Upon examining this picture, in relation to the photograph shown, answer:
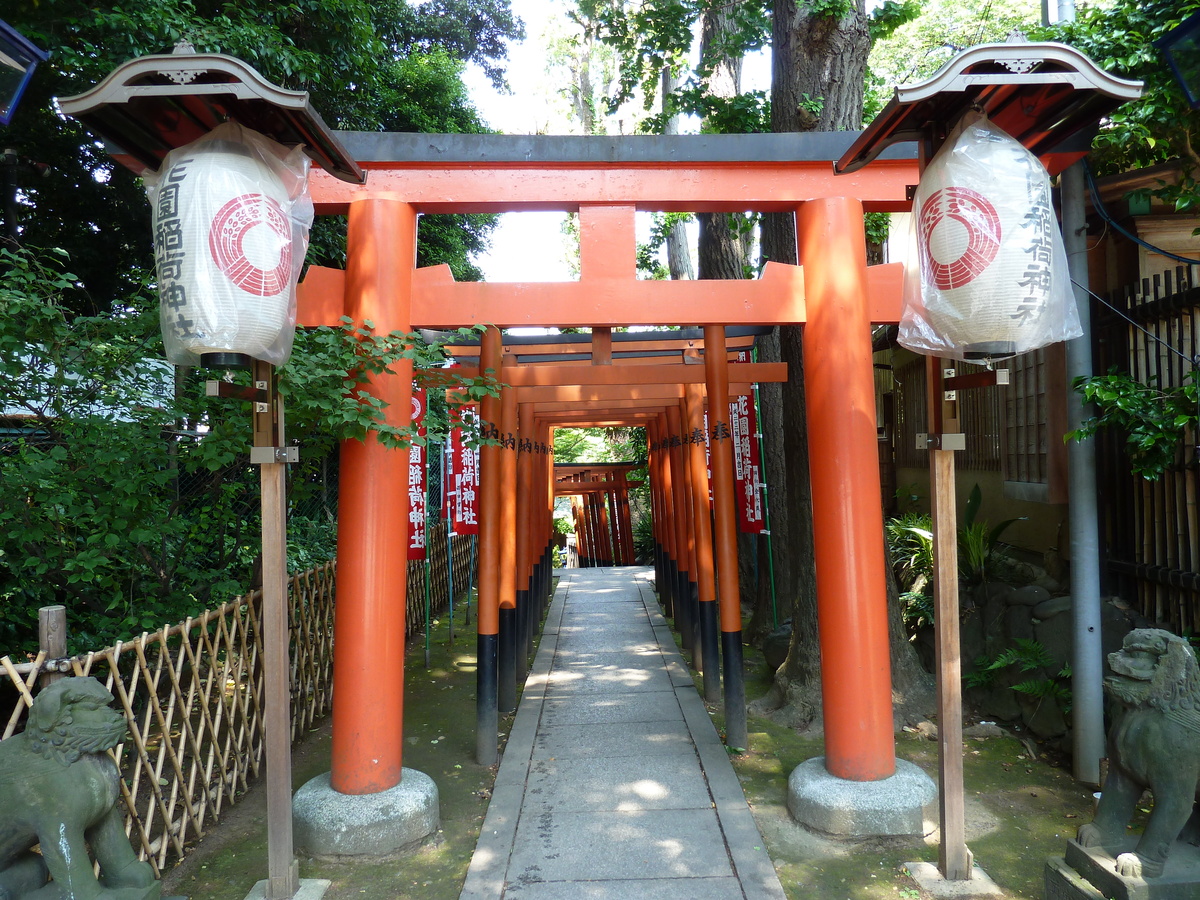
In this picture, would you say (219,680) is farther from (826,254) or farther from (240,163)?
(826,254)

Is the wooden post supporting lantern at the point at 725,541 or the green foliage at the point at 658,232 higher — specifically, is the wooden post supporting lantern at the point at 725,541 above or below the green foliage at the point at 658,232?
below

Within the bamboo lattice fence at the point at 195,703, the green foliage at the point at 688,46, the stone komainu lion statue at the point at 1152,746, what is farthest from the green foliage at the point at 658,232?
the stone komainu lion statue at the point at 1152,746

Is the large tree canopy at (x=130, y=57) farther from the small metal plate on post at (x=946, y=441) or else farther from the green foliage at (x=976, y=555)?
the green foliage at (x=976, y=555)

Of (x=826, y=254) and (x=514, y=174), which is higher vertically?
(x=514, y=174)

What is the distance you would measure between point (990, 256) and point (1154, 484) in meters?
2.75

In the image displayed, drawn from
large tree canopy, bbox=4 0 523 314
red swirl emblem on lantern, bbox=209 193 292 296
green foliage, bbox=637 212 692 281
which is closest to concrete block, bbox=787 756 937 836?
red swirl emblem on lantern, bbox=209 193 292 296

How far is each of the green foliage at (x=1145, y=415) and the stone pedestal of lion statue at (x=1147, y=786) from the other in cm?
161

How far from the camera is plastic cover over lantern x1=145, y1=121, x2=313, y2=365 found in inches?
132

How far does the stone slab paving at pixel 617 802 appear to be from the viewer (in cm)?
397

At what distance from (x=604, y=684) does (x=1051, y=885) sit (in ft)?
15.6

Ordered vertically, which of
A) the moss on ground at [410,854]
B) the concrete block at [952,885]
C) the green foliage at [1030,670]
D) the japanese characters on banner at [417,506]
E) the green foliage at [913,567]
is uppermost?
the japanese characters on banner at [417,506]

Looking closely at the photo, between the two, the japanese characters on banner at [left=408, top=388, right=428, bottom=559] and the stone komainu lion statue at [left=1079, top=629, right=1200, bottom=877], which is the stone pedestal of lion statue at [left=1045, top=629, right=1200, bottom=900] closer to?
the stone komainu lion statue at [left=1079, top=629, right=1200, bottom=877]

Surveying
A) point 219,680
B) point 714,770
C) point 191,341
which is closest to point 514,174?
point 191,341

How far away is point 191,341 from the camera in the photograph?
3.35 metres
